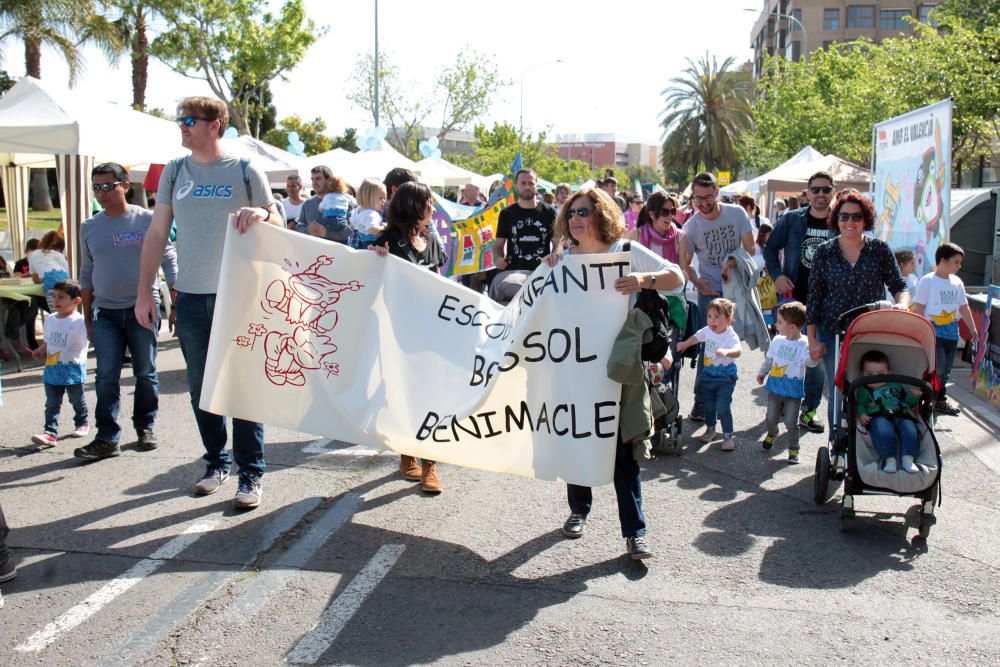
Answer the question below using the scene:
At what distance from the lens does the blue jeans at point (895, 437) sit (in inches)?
203

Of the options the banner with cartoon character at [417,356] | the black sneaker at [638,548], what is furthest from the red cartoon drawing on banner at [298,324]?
the black sneaker at [638,548]

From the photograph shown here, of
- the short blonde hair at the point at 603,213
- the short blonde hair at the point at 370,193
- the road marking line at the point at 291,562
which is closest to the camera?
the road marking line at the point at 291,562

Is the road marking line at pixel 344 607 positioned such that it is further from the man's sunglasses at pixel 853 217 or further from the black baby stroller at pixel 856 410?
the man's sunglasses at pixel 853 217

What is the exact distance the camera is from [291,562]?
4.67 m

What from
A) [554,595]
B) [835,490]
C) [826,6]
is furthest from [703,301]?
[826,6]

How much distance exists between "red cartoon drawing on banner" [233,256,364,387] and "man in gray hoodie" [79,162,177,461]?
1573 mm

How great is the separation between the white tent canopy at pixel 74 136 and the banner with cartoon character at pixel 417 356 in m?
7.31

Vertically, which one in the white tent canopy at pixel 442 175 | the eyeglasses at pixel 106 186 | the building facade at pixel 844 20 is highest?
the building facade at pixel 844 20

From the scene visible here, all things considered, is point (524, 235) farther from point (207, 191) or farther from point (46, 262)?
point (46, 262)

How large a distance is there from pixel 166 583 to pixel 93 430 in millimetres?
3515

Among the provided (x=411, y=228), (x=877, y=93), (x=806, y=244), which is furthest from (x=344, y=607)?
(x=877, y=93)

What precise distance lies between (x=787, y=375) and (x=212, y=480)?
13.4ft

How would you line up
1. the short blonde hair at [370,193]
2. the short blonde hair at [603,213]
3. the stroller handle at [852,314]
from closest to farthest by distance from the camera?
the short blonde hair at [603,213] → the stroller handle at [852,314] → the short blonde hair at [370,193]

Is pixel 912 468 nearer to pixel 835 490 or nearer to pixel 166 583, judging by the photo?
pixel 835 490
